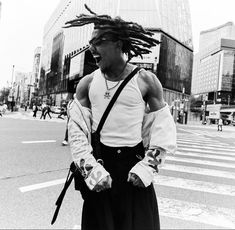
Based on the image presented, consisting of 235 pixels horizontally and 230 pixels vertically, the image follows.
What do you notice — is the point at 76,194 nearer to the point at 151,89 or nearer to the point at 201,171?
the point at 151,89

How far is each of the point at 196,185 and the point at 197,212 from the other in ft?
5.54

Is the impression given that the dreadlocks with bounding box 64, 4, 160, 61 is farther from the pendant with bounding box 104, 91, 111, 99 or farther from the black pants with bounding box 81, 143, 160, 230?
the black pants with bounding box 81, 143, 160, 230

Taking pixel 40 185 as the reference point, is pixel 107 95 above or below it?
above

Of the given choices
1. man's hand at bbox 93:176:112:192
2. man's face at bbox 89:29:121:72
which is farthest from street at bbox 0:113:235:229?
man's face at bbox 89:29:121:72

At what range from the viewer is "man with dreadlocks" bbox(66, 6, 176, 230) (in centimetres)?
198

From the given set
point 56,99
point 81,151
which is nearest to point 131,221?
point 81,151

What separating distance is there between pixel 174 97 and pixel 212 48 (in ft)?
314

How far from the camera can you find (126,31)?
7.02 ft

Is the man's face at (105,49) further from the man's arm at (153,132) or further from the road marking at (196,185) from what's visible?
the road marking at (196,185)

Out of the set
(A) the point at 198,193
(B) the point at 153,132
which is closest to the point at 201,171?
(A) the point at 198,193

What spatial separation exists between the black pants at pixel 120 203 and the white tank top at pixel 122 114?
0.20 ft

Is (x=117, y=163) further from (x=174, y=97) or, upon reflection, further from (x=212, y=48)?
(x=212, y=48)

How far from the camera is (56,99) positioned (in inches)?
3984

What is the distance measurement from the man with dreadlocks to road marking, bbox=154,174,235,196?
3644mm
